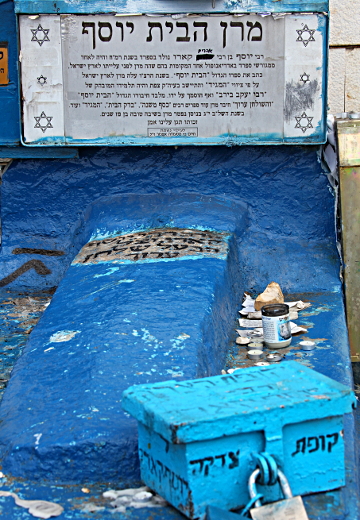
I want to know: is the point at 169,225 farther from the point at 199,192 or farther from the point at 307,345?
the point at 307,345

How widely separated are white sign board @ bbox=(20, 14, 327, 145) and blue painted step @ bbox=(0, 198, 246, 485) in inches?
33.4

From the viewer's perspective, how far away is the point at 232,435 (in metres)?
2.28

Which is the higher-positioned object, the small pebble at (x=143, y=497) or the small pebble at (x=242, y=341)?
the small pebble at (x=242, y=341)

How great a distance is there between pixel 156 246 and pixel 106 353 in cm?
131

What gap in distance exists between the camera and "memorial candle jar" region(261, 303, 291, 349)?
376 cm

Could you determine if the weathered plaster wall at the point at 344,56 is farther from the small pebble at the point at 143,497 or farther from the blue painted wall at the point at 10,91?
the small pebble at the point at 143,497

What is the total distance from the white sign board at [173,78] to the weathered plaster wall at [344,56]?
1014 millimetres

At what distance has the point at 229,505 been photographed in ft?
7.62

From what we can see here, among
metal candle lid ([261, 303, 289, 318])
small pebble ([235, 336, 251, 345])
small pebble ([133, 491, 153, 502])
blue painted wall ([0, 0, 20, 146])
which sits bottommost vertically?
small pebble ([133, 491, 153, 502])

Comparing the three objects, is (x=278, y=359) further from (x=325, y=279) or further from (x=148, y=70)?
(x=148, y=70)

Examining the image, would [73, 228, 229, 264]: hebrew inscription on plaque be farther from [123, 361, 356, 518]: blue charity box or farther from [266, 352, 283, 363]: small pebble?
[123, 361, 356, 518]: blue charity box

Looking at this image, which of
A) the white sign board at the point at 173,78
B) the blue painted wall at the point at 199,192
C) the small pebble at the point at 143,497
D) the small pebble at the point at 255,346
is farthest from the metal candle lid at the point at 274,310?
the small pebble at the point at 143,497

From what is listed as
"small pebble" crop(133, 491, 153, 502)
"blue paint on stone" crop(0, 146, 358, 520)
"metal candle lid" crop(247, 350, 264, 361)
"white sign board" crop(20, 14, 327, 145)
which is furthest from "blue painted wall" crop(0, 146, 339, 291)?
"small pebble" crop(133, 491, 153, 502)

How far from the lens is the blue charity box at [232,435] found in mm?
2248
